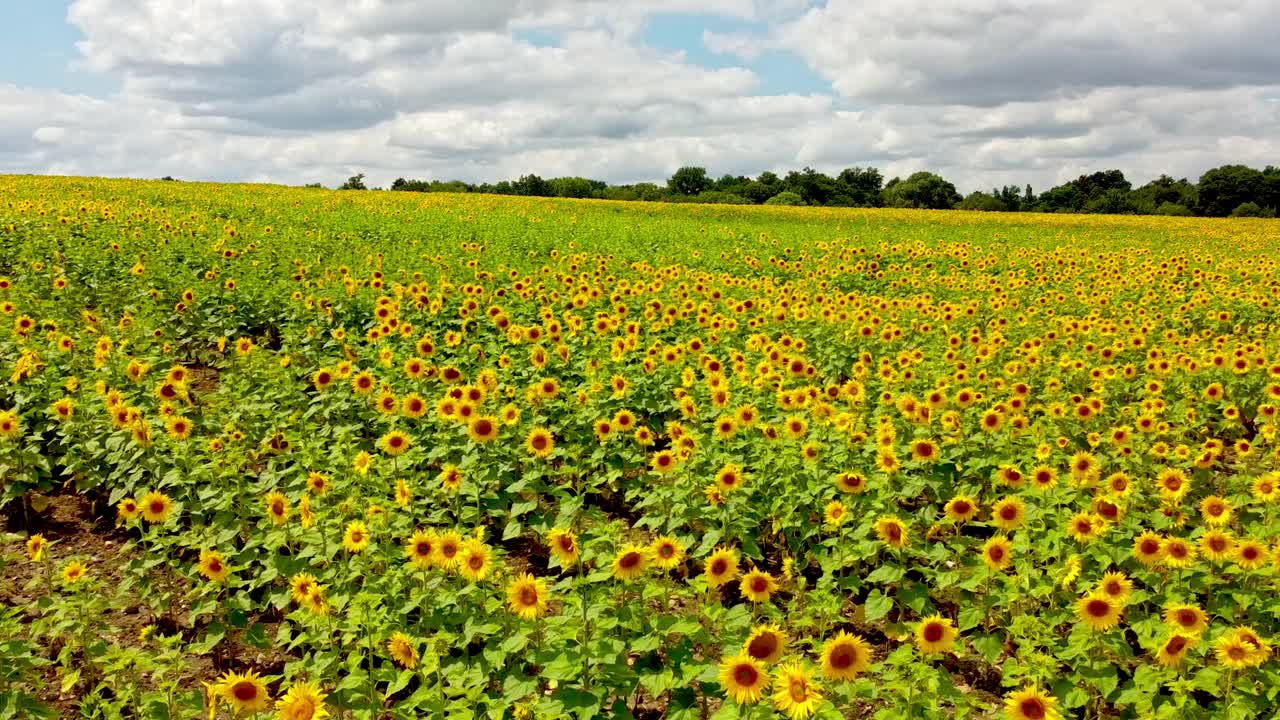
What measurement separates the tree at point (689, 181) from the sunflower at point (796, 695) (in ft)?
334

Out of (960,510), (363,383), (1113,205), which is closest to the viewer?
(960,510)

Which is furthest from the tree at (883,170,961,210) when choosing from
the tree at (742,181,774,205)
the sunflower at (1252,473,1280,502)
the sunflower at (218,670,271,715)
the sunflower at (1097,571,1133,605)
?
→ the sunflower at (218,670,271,715)

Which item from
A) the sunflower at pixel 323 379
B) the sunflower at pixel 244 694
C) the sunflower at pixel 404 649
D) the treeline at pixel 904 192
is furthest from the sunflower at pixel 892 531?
the treeline at pixel 904 192

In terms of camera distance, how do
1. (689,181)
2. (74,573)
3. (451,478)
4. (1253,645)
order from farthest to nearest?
(689,181), (451,478), (74,573), (1253,645)

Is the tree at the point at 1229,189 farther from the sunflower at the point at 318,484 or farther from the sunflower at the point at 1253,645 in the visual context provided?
the sunflower at the point at 318,484

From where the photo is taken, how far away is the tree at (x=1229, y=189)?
7912cm

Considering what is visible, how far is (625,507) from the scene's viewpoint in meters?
7.05

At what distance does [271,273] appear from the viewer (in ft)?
40.3

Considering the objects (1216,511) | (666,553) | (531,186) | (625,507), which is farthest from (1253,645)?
(531,186)

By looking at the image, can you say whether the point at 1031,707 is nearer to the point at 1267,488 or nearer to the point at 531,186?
the point at 1267,488

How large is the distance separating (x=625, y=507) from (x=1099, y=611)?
13.0 feet

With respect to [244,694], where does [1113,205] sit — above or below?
above

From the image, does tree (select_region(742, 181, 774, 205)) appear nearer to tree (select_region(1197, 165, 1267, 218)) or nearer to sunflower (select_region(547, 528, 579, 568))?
tree (select_region(1197, 165, 1267, 218))

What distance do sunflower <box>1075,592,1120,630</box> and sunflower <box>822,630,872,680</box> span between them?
4.48 ft
